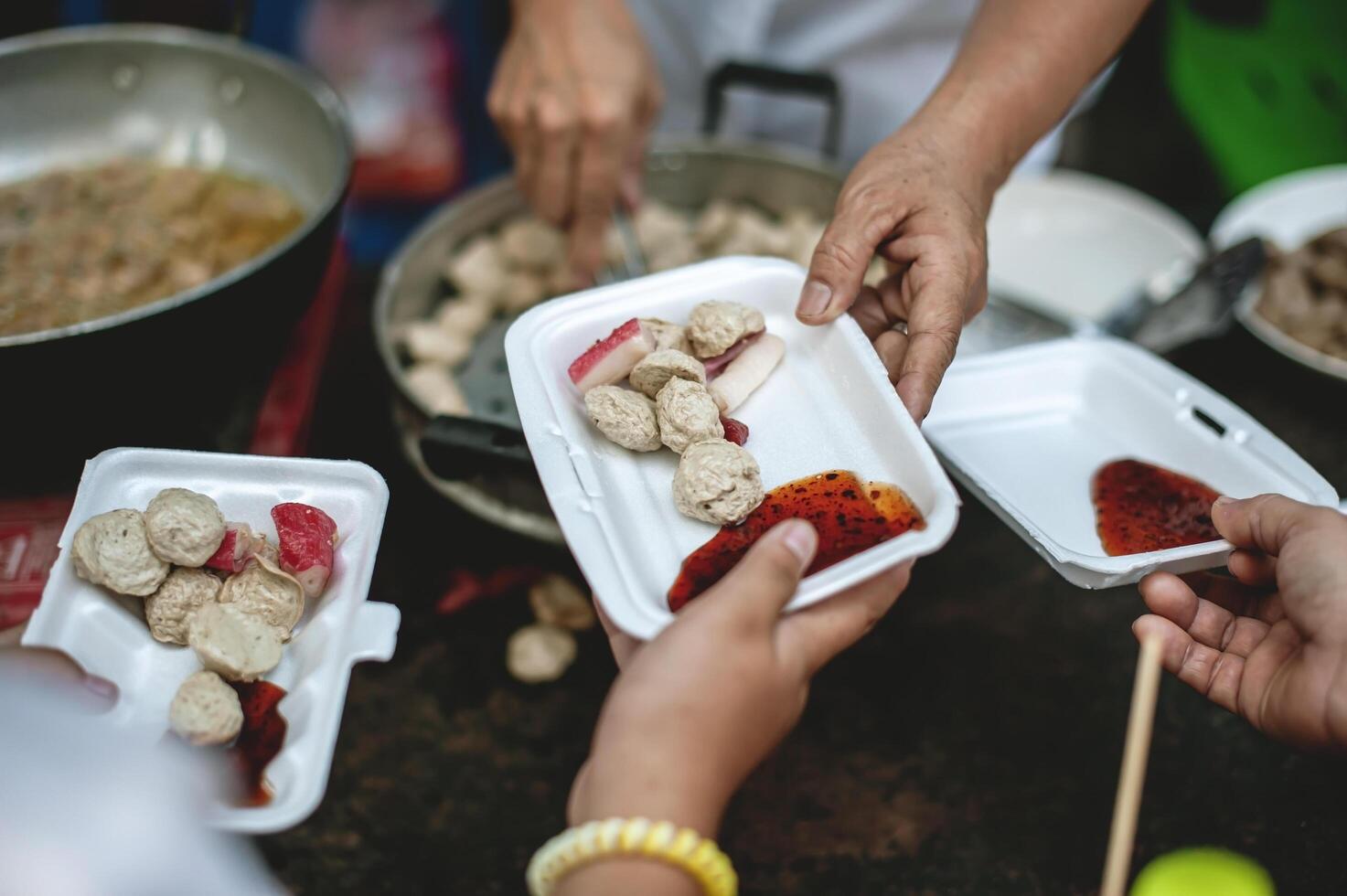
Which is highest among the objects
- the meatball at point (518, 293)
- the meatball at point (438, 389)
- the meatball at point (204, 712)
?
the meatball at point (204, 712)

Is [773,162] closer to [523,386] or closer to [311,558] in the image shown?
[523,386]

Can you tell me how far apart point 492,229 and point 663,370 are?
1310 mm

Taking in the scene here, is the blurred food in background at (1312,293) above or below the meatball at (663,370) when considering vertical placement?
below

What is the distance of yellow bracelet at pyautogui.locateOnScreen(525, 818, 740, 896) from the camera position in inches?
36.4

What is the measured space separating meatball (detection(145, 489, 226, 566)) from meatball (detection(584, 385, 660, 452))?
18.5 inches

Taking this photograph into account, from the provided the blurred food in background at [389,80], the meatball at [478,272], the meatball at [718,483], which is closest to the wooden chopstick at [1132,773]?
the meatball at [718,483]

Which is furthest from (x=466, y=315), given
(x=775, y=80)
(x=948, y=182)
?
(x=948, y=182)

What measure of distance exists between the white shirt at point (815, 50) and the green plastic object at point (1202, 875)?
168 cm

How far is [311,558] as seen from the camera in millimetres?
1079

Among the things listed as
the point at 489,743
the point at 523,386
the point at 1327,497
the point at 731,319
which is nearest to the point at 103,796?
the point at 523,386

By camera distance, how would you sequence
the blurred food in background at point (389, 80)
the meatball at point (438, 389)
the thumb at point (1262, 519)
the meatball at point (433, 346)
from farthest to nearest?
the blurred food in background at point (389, 80)
the meatball at point (433, 346)
the meatball at point (438, 389)
the thumb at point (1262, 519)

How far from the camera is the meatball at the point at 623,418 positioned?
1208 mm

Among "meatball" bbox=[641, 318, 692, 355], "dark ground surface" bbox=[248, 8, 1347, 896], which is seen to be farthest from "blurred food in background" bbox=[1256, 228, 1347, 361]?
"meatball" bbox=[641, 318, 692, 355]

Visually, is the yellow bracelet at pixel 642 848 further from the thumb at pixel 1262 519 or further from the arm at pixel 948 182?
the thumb at pixel 1262 519
